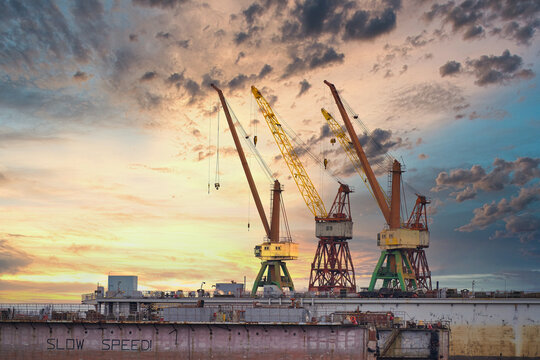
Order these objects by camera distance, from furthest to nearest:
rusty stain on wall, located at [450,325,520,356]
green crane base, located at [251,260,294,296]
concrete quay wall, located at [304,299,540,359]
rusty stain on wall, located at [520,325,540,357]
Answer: green crane base, located at [251,260,294,296] → rusty stain on wall, located at [450,325,520,356] → concrete quay wall, located at [304,299,540,359] → rusty stain on wall, located at [520,325,540,357]

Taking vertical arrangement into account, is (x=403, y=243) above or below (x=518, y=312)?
above

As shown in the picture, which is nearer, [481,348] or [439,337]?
[439,337]

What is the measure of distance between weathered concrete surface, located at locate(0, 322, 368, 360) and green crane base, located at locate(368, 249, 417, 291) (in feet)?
194

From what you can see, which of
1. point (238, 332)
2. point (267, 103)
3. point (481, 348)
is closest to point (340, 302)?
point (481, 348)

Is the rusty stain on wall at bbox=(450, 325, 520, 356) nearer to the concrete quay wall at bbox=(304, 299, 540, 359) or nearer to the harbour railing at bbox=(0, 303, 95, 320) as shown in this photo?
the concrete quay wall at bbox=(304, 299, 540, 359)

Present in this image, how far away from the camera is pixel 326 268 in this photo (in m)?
139

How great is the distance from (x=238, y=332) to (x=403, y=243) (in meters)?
63.8

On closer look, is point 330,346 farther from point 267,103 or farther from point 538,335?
point 267,103

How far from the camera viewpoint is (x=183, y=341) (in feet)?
223

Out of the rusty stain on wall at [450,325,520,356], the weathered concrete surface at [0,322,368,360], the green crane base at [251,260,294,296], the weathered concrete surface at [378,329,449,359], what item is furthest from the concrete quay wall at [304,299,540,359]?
the green crane base at [251,260,294,296]

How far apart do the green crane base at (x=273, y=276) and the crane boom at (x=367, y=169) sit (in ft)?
88.6

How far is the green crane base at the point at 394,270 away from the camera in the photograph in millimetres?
123975

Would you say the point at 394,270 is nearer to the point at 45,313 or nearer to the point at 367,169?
the point at 367,169

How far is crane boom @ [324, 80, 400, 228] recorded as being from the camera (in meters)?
128
